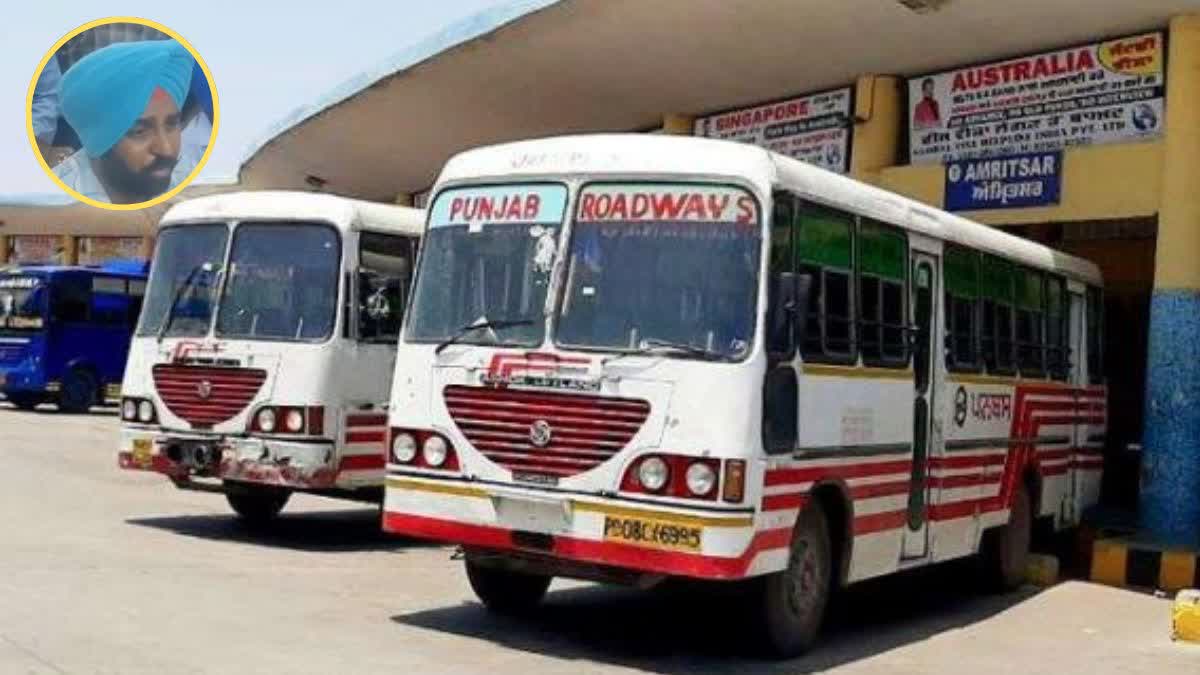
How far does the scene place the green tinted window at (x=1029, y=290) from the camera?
37.6 ft

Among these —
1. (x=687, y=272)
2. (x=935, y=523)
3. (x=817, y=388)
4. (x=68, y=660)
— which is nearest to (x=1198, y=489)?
(x=935, y=523)

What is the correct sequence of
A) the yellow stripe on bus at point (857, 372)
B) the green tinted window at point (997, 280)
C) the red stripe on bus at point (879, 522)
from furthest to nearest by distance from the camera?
the green tinted window at point (997, 280) < the red stripe on bus at point (879, 522) < the yellow stripe on bus at point (857, 372)

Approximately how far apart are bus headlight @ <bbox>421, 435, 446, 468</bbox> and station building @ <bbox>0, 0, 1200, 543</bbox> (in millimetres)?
6371

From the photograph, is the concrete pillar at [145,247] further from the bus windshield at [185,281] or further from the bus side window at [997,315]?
the bus side window at [997,315]

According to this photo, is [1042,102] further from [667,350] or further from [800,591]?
[667,350]

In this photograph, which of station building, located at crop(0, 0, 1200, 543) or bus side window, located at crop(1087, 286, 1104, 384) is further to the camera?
bus side window, located at crop(1087, 286, 1104, 384)

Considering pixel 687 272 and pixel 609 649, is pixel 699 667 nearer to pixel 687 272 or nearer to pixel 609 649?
pixel 609 649

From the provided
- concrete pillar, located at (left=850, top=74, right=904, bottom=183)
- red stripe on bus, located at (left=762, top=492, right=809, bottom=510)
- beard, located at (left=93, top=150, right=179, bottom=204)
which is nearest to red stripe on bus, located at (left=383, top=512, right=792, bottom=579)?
red stripe on bus, located at (left=762, top=492, right=809, bottom=510)

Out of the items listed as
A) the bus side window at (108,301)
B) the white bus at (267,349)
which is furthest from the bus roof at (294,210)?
the bus side window at (108,301)

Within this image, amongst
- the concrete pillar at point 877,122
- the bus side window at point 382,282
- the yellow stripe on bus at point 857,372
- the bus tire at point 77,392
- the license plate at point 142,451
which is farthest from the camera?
the bus tire at point 77,392

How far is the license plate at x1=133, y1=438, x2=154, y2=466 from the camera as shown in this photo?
1140 centimetres

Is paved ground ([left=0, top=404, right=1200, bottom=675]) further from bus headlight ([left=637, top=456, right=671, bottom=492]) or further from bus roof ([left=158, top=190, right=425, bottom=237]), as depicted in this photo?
bus roof ([left=158, top=190, right=425, bottom=237])

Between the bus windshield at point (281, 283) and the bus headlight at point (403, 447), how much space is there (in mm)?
3244

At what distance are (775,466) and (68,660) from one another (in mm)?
3332
